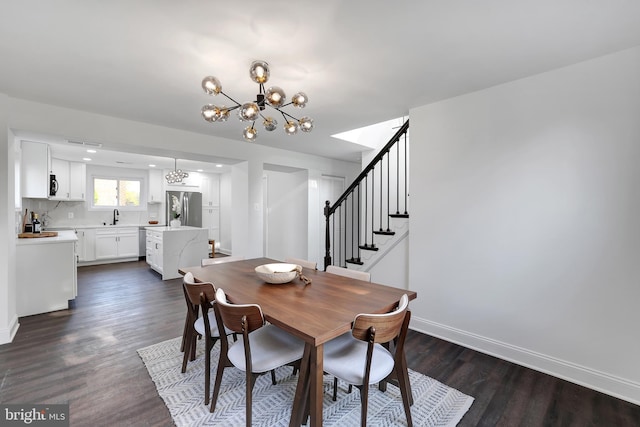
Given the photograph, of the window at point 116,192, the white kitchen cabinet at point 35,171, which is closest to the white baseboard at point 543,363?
the white kitchen cabinet at point 35,171

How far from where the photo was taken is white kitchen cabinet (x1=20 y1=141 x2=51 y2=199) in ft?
13.1

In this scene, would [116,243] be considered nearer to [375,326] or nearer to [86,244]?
[86,244]

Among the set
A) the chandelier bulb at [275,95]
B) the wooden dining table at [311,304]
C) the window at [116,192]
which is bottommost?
the wooden dining table at [311,304]

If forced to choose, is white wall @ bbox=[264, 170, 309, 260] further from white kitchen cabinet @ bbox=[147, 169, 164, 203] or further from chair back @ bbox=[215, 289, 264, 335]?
chair back @ bbox=[215, 289, 264, 335]

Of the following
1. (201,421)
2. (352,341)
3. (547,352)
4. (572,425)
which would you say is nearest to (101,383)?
(201,421)

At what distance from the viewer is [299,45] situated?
5.69 ft

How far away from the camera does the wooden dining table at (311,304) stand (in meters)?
1.28

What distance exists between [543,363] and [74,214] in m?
8.35

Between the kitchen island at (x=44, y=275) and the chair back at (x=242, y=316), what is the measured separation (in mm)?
3428

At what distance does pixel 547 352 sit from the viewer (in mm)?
2168

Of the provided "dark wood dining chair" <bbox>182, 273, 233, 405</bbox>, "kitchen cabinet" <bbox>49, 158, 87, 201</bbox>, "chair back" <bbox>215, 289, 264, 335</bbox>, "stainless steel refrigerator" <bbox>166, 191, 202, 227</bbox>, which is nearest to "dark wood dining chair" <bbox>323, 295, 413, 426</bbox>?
"chair back" <bbox>215, 289, 264, 335</bbox>

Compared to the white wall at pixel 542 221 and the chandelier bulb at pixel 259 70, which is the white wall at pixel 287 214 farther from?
the chandelier bulb at pixel 259 70

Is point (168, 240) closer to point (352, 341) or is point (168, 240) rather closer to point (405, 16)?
point (352, 341)

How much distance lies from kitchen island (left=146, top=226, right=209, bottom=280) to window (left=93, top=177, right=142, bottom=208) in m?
1.88
